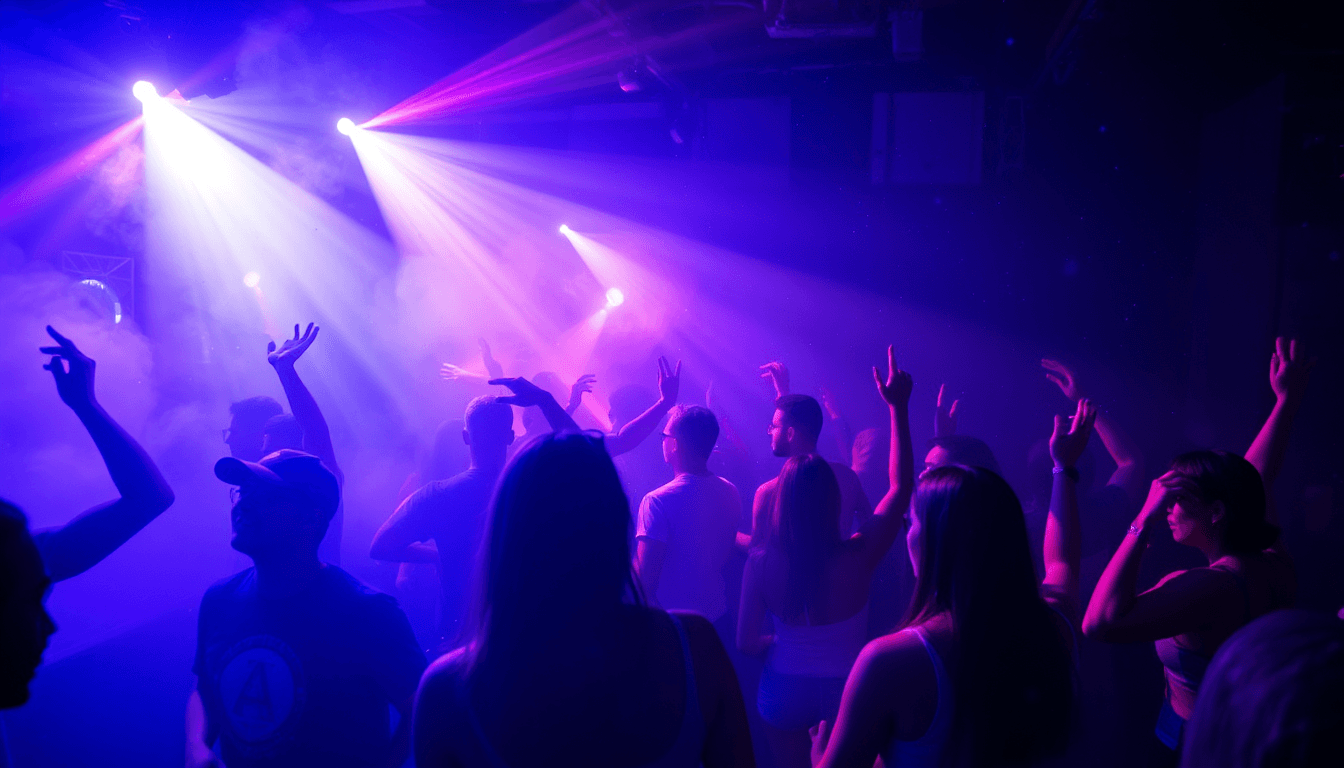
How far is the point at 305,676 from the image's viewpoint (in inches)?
65.3

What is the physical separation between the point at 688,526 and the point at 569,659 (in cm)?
169

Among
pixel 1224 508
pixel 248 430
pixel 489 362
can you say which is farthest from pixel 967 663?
pixel 489 362

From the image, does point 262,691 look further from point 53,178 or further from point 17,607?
point 53,178

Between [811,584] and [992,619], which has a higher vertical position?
[992,619]

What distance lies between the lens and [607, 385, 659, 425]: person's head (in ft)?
15.2

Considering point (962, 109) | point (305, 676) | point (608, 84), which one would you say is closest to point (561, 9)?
point (608, 84)

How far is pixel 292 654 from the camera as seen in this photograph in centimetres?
166

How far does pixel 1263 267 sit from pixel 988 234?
5.49 ft

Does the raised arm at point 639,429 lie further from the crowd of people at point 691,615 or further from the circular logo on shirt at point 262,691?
the circular logo on shirt at point 262,691

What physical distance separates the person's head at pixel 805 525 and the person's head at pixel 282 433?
2185 mm

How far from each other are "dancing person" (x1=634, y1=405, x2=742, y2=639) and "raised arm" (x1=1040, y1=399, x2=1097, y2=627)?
1295 mm

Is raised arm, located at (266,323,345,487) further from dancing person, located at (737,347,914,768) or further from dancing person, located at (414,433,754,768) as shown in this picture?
dancing person, located at (414,433,754,768)

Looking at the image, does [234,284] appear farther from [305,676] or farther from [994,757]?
[994,757]

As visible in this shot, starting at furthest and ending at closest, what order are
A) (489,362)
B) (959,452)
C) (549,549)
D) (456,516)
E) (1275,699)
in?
1. (489,362)
2. (959,452)
3. (456,516)
4. (549,549)
5. (1275,699)
